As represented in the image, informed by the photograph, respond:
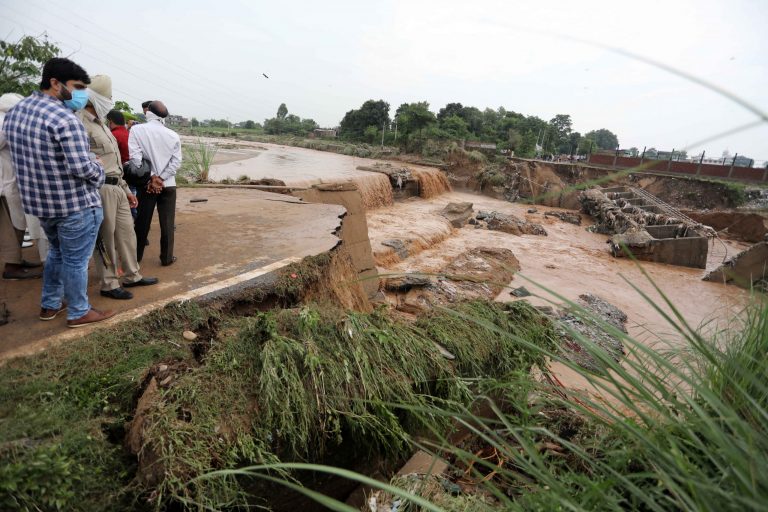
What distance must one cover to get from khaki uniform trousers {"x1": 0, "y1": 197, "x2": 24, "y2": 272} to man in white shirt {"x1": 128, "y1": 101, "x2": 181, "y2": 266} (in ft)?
2.91

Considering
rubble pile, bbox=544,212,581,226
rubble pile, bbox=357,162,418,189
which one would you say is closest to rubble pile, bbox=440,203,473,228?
rubble pile, bbox=357,162,418,189

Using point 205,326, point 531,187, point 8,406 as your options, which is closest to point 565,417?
point 205,326

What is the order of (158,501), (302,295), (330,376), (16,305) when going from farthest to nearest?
(302,295) → (16,305) → (330,376) → (158,501)

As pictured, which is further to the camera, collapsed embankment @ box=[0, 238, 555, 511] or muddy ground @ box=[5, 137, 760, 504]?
muddy ground @ box=[5, 137, 760, 504]

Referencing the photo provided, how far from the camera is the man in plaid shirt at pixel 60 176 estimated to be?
8.00 feet

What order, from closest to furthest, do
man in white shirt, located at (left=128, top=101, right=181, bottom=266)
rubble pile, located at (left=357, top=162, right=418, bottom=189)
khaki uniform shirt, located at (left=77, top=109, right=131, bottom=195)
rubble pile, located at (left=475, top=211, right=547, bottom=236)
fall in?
khaki uniform shirt, located at (left=77, top=109, right=131, bottom=195) < man in white shirt, located at (left=128, top=101, right=181, bottom=266) < rubble pile, located at (left=475, top=211, right=547, bottom=236) < rubble pile, located at (left=357, top=162, right=418, bottom=189)

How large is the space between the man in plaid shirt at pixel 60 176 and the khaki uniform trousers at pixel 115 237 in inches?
14.6

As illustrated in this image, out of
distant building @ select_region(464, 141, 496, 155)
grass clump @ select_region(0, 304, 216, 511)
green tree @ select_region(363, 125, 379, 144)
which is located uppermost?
green tree @ select_region(363, 125, 379, 144)

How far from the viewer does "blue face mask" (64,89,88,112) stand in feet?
8.60

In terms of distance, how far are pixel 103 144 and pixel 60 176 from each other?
25.4 inches

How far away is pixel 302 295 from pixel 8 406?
89.7 inches

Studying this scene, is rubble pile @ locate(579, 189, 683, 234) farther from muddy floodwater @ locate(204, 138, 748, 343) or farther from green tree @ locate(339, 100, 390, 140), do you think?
green tree @ locate(339, 100, 390, 140)

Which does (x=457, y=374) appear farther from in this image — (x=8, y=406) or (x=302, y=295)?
(x=8, y=406)

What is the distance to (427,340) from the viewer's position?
9.68 feet
